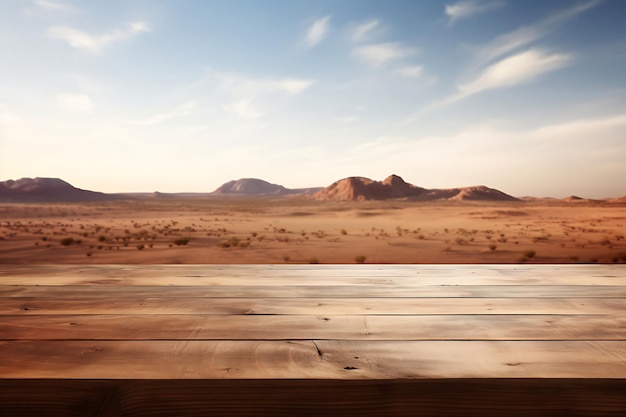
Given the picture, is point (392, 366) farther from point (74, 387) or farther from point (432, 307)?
point (74, 387)

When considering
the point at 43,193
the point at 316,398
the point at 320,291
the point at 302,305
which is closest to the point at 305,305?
the point at 302,305

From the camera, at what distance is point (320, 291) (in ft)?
7.55

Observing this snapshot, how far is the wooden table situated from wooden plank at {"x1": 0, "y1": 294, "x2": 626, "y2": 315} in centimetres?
1

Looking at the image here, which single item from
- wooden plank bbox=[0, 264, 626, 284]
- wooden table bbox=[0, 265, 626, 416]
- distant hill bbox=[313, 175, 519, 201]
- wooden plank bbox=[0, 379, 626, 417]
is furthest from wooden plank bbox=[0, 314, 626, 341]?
distant hill bbox=[313, 175, 519, 201]

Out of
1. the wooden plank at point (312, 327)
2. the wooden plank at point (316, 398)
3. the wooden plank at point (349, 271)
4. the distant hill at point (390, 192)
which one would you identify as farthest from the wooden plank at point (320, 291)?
the distant hill at point (390, 192)

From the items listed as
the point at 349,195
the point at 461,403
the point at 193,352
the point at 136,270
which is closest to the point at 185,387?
the point at 193,352

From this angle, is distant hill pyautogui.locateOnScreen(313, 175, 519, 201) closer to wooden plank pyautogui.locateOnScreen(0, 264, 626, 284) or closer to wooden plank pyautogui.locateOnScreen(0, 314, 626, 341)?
wooden plank pyautogui.locateOnScreen(0, 264, 626, 284)

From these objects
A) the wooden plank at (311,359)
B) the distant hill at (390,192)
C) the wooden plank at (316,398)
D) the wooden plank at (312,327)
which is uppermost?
the distant hill at (390,192)

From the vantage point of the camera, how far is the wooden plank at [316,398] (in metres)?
1.11

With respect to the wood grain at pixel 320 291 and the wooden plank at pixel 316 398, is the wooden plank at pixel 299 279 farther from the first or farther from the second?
the wooden plank at pixel 316 398

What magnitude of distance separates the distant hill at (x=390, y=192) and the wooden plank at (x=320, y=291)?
130240 millimetres

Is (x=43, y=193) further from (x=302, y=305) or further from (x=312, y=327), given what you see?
Result: (x=312, y=327)

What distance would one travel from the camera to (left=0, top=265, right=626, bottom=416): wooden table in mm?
1134

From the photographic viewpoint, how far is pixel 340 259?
42.8 ft
